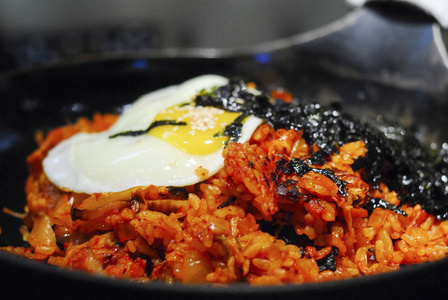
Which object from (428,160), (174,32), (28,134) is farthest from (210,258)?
(174,32)

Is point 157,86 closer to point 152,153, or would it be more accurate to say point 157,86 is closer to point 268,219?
point 152,153

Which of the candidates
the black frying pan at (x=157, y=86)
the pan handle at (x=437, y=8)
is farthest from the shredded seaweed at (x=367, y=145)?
the pan handle at (x=437, y=8)

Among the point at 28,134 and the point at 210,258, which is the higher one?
the point at 210,258

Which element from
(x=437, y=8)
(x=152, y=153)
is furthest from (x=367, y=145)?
(x=437, y=8)

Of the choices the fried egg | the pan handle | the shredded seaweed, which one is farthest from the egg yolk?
the pan handle

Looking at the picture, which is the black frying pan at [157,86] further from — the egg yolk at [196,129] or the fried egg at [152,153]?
the egg yolk at [196,129]

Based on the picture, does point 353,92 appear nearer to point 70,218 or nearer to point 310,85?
point 310,85
